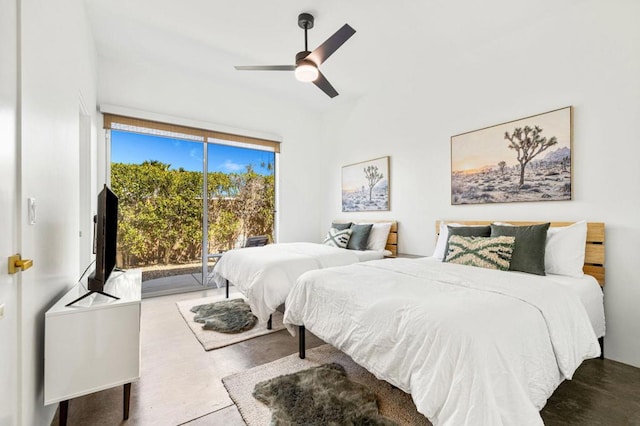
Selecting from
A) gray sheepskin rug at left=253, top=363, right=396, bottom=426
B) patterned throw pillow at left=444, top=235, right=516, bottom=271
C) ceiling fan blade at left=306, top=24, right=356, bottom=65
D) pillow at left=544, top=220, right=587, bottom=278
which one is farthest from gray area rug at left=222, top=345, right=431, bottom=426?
ceiling fan blade at left=306, top=24, right=356, bottom=65

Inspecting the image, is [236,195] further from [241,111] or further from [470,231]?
[470,231]

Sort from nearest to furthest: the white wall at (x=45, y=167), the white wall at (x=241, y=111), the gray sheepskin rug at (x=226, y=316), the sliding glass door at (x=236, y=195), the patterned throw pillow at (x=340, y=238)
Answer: the white wall at (x=45, y=167)
the gray sheepskin rug at (x=226, y=316)
the white wall at (x=241, y=111)
the patterned throw pillow at (x=340, y=238)
the sliding glass door at (x=236, y=195)

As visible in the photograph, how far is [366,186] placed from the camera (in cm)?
464

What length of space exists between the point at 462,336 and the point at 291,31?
10.4ft

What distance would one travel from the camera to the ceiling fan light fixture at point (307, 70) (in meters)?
2.69

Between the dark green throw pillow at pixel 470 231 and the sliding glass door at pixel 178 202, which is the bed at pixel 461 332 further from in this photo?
the sliding glass door at pixel 178 202

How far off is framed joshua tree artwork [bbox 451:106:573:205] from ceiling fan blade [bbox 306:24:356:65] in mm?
1765

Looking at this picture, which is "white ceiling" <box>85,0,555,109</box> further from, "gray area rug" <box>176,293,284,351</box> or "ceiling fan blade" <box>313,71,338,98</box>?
"gray area rug" <box>176,293,284,351</box>

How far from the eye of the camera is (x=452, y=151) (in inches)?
134

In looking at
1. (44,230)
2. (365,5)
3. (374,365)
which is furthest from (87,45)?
(374,365)

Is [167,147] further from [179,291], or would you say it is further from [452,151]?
[452,151]

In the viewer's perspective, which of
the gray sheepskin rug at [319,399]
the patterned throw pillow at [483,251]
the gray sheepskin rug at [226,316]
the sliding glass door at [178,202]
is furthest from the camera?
the sliding glass door at [178,202]

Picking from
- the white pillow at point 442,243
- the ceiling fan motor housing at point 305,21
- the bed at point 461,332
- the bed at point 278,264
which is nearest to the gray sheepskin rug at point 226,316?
the bed at point 278,264

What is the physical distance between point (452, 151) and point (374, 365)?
2718mm
